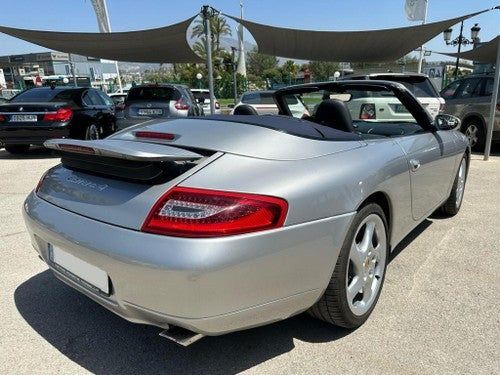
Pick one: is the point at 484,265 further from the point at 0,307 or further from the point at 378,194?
the point at 0,307

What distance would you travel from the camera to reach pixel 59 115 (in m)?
8.18

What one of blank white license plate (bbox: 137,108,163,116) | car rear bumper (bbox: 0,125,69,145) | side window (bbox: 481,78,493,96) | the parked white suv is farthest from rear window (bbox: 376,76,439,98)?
car rear bumper (bbox: 0,125,69,145)

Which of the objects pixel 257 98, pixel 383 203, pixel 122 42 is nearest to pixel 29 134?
pixel 257 98

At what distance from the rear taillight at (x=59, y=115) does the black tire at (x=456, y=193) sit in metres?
7.01

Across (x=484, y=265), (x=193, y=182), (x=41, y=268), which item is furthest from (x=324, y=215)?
(x=41, y=268)

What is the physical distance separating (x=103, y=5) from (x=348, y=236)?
2013 centimetres

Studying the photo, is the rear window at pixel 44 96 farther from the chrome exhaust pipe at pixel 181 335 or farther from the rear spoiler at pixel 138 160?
the chrome exhaust pipe at pixel 181 335

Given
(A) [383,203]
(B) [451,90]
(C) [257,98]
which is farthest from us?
(C) [257,98]

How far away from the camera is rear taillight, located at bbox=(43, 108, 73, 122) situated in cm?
→ 810

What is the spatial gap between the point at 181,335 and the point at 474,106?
28.9ft

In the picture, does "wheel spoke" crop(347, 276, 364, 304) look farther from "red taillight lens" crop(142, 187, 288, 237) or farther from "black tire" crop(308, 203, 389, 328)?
"red taillight lens" crop(142, 187, 288, 237)

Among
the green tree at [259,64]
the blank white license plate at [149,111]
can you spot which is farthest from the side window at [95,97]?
the green tree at [259,64]

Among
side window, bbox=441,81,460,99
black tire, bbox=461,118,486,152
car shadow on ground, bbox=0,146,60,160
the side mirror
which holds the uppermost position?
the side mirror

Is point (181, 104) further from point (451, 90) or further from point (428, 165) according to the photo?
point (428, 165)
